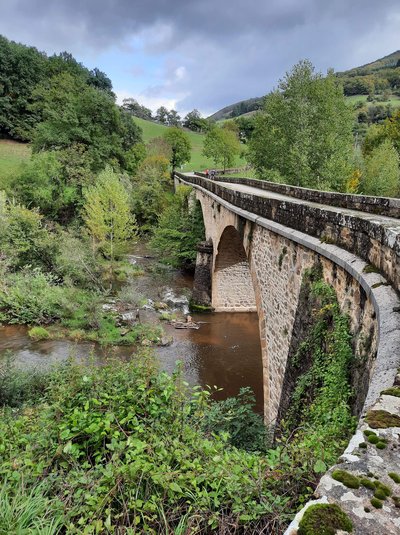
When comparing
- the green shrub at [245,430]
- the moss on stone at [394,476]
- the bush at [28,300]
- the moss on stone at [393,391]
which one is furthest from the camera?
the bush at [28,300]

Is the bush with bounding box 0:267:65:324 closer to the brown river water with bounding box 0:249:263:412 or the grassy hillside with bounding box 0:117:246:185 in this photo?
the brown river water with bounding box 0:249:263:412

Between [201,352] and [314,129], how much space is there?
604 inches

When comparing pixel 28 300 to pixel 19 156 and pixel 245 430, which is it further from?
pixel 19 156

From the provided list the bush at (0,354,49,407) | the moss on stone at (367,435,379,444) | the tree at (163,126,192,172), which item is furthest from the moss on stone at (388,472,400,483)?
the tree at (163,126,192,172)

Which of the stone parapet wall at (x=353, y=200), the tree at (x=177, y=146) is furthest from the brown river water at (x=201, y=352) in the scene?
the tree at (x=177, y=146)

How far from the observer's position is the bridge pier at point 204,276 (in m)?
17.9

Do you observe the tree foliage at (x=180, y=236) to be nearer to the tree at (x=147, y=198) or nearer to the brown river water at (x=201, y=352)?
the tree at (x=147, y=198)

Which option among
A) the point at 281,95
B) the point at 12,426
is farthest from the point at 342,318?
the point at 281,95

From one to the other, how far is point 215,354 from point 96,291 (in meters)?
7.39

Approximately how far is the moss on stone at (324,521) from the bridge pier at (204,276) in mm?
16291

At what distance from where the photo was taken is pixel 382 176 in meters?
22.5

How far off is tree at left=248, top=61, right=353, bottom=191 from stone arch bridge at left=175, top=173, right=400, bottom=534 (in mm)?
9188

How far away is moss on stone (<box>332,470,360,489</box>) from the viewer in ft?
5.40

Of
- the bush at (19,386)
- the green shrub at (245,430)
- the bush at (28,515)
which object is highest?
the bush at (28,515)
